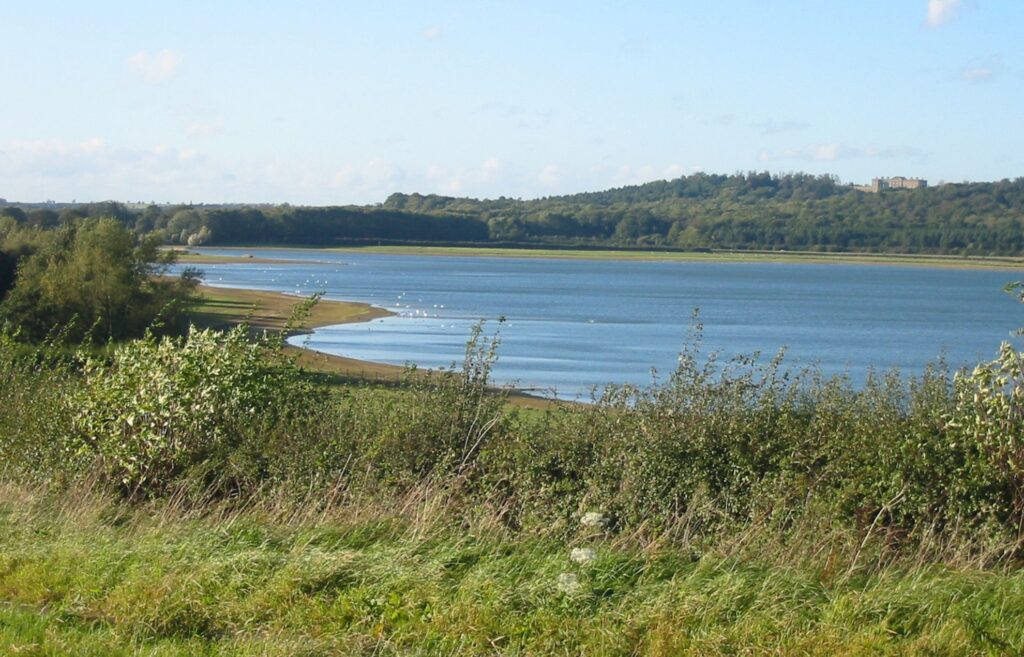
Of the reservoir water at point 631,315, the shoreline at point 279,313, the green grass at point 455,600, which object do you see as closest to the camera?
the green grass at point 455,600

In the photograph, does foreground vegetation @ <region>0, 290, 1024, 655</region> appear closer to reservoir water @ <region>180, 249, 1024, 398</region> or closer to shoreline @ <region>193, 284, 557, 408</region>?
reservoir water @ <region>180, 249, 1024, 398</region>

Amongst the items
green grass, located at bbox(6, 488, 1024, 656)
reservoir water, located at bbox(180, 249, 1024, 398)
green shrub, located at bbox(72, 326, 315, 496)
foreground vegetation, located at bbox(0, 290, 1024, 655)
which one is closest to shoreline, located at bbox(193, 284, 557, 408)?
reservoir water, located at bbox(180, 249, 1024, 398)

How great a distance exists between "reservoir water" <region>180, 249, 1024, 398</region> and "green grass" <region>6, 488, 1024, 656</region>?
4.01m

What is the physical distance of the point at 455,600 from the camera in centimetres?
725

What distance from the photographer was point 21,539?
29.0 feet

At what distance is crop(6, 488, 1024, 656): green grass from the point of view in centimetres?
676

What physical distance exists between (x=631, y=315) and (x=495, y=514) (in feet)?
244

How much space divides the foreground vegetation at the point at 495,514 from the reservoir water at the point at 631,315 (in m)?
2.35

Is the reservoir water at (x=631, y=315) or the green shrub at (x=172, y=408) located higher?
the green shrub at (x=172, y=408)

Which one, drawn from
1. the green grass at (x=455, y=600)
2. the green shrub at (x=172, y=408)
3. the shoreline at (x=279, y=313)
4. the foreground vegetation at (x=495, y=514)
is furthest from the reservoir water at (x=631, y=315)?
the green grass at (x=455, y=600)

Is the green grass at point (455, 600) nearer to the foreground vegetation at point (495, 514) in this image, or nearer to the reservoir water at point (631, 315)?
the foreground vegetation at point (495, 514)

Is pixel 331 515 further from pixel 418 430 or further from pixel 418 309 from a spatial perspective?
pixel 418 309

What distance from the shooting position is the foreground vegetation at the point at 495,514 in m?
6.98

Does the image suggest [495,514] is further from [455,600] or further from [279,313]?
[279,313]
